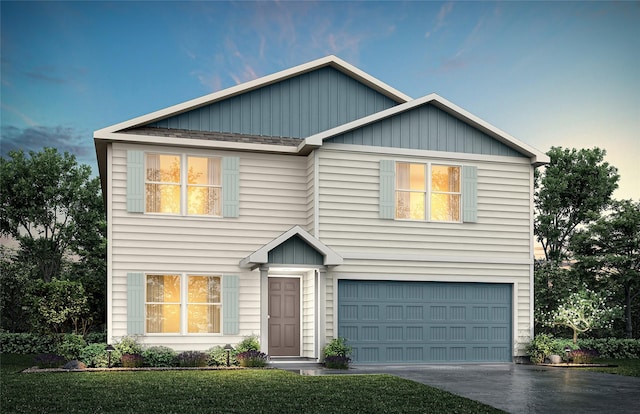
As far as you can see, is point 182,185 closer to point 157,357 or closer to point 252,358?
point 157,357

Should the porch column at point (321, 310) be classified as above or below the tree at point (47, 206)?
below

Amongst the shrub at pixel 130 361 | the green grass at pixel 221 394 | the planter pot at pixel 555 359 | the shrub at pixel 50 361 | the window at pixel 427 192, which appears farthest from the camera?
the window at pixel 427 192

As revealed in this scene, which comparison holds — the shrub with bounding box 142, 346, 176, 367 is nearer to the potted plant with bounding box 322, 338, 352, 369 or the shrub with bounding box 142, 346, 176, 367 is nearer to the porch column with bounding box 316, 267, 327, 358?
the porch column with bounding box 316, 267, 327, 358

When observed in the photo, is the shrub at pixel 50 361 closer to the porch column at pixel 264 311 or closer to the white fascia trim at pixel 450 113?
the porch column at pixel 264 311

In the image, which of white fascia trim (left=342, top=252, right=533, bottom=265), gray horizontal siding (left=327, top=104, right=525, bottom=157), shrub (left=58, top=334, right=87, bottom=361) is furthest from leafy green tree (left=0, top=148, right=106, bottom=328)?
gray horizontal siding (left=327, top=104, right=525, bottom=157)

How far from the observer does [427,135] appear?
20.2 metres

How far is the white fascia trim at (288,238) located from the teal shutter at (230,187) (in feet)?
4.66

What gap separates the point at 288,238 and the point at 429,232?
428 centimetres

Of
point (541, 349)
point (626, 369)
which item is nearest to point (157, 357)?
point (541, 349)

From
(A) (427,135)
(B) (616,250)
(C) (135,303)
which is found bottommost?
(C) (135,303)

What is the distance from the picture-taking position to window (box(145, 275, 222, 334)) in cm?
1834

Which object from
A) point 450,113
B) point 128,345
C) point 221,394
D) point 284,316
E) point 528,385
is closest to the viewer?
point 221,394

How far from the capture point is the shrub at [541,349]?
Answer: 20.0 metres

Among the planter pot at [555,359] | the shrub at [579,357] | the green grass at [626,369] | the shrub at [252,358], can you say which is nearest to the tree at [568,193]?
the green grass at [626,369]
